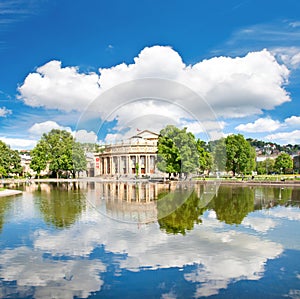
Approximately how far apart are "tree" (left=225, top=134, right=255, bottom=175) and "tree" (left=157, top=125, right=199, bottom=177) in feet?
46.7

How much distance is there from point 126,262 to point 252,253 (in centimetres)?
545

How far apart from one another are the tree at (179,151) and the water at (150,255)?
34.0 meters

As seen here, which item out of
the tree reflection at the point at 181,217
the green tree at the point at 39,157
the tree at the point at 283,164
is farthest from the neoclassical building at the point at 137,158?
the tree reflection at the point at 181,217

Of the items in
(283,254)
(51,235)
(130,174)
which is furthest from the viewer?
(130,174)

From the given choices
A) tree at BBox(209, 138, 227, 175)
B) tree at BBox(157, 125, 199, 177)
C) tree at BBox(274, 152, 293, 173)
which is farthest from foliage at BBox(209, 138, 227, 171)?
tree at BBox(274, 152, 293, 173)

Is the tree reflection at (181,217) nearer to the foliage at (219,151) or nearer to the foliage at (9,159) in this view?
the foliage at (219,151)

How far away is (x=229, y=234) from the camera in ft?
59.1

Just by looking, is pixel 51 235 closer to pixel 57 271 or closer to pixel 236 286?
pixel 57 271

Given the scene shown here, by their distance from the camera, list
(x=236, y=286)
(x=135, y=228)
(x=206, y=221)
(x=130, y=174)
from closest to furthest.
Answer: (x=236, y=286), (x=135, y=228), (x=206, y=221), (x=130, y=174)

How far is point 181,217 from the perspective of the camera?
23.5 meters

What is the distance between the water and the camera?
422 inches

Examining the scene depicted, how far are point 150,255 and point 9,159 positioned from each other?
87.9m

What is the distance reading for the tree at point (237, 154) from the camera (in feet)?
240

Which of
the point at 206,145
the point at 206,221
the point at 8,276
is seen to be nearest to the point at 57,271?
the point at 8,276
